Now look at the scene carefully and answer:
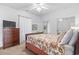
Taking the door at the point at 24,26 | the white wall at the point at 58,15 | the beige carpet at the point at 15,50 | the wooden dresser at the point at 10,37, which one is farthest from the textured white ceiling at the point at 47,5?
the beige carpet at the point at 15,50

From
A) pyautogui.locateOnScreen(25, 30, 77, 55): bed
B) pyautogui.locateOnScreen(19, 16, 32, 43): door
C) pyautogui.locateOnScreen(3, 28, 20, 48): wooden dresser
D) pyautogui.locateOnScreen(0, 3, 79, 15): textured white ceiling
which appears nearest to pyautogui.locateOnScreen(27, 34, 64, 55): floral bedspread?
pyautogui.locateOnScreen(25, 30, 77, 55): bed

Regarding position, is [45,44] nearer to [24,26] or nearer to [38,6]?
[24,26]

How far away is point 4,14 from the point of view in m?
1.91

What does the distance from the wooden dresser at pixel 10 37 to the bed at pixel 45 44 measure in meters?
0.20

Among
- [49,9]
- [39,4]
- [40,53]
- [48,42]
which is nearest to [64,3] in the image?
[49,9]

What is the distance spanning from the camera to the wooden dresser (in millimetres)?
1953

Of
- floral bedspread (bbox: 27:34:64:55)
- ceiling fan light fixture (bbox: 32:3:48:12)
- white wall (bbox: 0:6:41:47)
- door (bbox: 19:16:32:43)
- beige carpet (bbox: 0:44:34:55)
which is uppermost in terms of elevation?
ceiling fan light fixture (bbox: 32:3:48:12)

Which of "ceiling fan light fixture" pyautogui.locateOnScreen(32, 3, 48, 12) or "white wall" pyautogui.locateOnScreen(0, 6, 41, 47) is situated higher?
"ceiling fan light fixture" pyautogui.locateOnScreen(32, 3, 48, 12)

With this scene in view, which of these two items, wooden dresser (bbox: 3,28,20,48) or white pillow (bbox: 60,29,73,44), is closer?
white pillow (bbox: 60,29,73,44)

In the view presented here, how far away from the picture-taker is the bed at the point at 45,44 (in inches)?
73.2

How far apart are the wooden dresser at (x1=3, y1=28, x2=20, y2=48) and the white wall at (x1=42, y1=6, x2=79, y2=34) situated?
59 centimetres

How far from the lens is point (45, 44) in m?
2.00

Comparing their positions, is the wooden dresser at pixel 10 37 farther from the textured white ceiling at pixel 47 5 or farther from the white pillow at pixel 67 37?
the white pillow at pixel 67 37

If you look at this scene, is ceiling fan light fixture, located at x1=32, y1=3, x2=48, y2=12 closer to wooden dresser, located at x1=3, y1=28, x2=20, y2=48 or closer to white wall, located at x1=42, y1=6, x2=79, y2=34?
white wall, located at x1=42, y1=6, x2=79, y2=34
